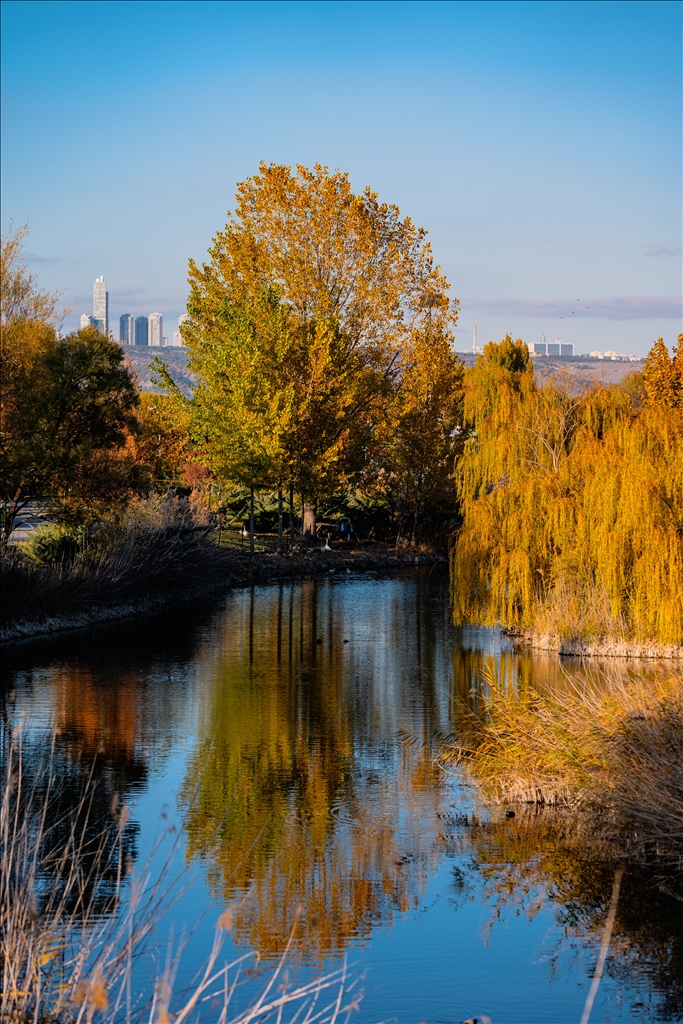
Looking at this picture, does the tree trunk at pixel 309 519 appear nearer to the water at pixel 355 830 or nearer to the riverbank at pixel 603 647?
the water at pixel 355 830

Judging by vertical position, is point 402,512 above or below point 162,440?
below

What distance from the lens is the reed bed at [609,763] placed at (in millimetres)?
9945

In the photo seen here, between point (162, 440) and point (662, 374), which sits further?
point (162, 440)

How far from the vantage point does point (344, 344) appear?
132 feet

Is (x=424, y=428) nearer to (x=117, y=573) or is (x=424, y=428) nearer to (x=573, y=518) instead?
(x=117, y=573)

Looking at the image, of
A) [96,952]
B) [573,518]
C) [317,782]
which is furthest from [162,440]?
[96,952]

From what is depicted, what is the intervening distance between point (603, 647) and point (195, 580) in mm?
14538

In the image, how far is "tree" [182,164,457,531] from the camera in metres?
40.2

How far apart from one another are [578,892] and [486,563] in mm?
13201

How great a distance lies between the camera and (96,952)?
7.98 metres

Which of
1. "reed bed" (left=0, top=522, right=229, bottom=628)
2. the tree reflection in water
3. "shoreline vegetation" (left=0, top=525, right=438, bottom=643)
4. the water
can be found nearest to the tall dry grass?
the water

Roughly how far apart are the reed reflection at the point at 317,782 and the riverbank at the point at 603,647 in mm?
1846

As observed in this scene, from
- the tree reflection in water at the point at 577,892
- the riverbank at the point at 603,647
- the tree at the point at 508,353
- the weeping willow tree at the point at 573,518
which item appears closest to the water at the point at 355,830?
the tree reflection in water at the point at 577,892

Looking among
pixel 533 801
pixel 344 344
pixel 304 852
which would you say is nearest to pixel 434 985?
pixel 304 852
